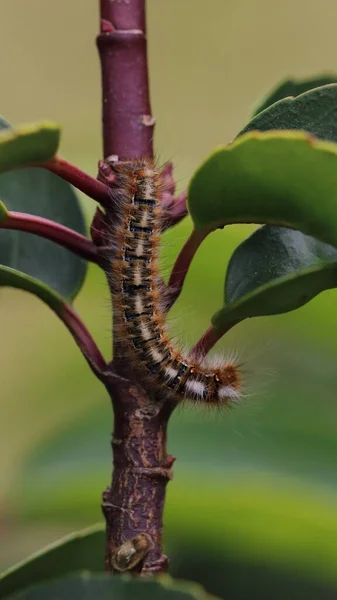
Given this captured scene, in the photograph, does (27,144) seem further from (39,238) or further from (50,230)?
(39,238)

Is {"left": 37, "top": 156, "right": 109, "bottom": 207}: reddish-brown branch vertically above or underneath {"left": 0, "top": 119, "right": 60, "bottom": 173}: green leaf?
underneath

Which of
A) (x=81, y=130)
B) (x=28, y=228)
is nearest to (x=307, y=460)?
(x=28, y=228)

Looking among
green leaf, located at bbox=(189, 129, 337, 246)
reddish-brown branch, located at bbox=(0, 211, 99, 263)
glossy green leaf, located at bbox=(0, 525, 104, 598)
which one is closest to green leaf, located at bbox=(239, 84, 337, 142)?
green leaf, located at bbox=(189, 129, 337, 246)

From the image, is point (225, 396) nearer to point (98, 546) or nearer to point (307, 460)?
point (98, 546)

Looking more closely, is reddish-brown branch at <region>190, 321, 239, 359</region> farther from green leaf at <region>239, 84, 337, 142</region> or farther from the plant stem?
green leaf at <region>239, 84, 337, 142</region>

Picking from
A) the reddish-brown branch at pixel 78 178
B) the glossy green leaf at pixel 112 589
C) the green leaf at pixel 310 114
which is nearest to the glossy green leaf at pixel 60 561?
the glossy green leaf at pixel 112 589

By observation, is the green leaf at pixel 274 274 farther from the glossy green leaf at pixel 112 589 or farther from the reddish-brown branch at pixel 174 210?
the glossy green leaf at pixel 112 589
